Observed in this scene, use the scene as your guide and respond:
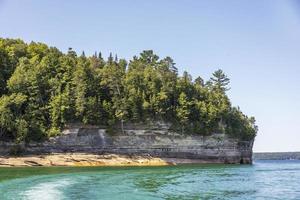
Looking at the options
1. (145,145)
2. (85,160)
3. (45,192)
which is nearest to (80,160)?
(85,160)

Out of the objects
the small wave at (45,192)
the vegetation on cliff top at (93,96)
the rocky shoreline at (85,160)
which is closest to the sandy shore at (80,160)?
the rocky shoreline at (85,160)

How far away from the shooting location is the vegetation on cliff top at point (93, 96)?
82.8 metres

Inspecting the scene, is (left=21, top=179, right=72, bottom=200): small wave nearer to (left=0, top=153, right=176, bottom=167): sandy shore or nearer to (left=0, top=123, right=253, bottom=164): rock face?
(left=0, top=153, right=176, bottom=167): sandy shore

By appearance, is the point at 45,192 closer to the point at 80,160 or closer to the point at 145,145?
the point at 80,160

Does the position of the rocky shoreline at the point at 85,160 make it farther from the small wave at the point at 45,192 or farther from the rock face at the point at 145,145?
Result: the small wave at the point at 45,192

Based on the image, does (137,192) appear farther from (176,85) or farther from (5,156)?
(176,85)

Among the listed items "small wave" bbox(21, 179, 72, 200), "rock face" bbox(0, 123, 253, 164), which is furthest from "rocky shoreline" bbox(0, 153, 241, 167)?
"small wave" bbox(21, 179, 72, 200)

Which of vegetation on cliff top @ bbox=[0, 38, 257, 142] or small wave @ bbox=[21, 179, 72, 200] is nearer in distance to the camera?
small wave @ bbox=[21, 179, 72, 200]

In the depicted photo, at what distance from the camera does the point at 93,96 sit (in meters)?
89.4

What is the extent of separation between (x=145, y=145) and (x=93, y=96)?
559 inches

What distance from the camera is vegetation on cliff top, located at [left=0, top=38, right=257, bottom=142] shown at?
271 feet

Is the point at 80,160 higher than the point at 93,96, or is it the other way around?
the point at 93,96

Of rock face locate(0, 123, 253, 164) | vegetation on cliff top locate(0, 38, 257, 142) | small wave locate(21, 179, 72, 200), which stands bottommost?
small wave locate(21, 179, 72, 200)

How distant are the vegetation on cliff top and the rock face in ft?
5.50
